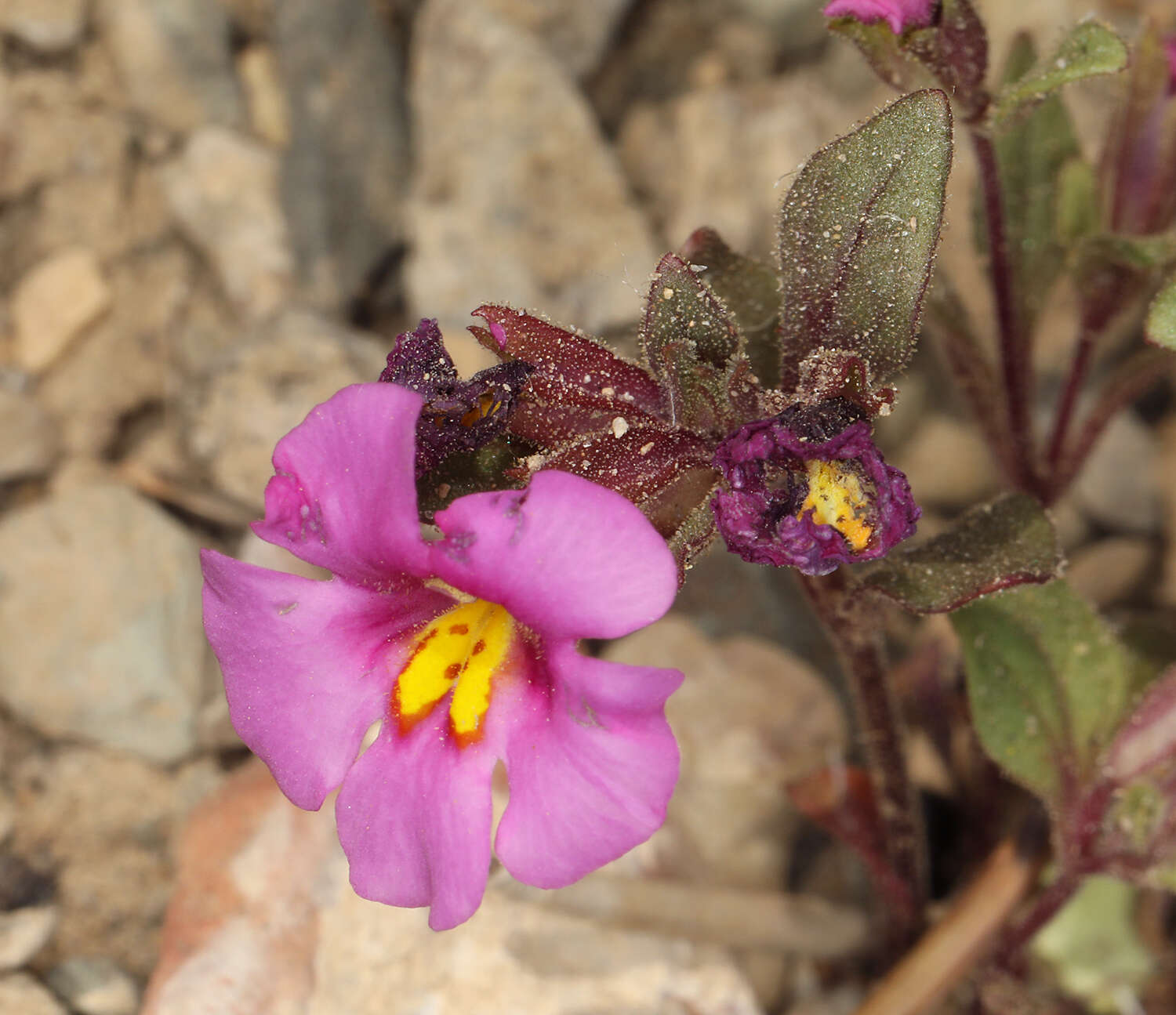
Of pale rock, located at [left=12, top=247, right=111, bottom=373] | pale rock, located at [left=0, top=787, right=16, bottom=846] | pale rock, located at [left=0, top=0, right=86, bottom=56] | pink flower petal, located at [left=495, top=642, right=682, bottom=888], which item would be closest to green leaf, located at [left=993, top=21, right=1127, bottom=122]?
pink flower petal, located at [left=495, top=642, right=682, bottom=888]

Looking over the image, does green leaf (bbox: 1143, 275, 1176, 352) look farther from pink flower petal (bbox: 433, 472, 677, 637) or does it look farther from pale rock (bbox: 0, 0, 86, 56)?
pale rock (bbox: 0, 0, 86, 56)

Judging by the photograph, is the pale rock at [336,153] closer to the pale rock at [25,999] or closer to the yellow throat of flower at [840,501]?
the pale rock at [25,999]

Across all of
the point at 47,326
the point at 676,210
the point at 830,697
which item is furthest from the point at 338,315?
the point at 830,697

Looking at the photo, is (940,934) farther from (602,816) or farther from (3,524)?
(3,524)

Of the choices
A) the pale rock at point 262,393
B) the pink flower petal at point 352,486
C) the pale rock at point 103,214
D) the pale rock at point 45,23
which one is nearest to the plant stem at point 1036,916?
the pink flower petal at point 352,486

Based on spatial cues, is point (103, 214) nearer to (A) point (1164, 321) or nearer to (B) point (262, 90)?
(B) point (262, 90)

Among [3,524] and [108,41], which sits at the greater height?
[108,41]
